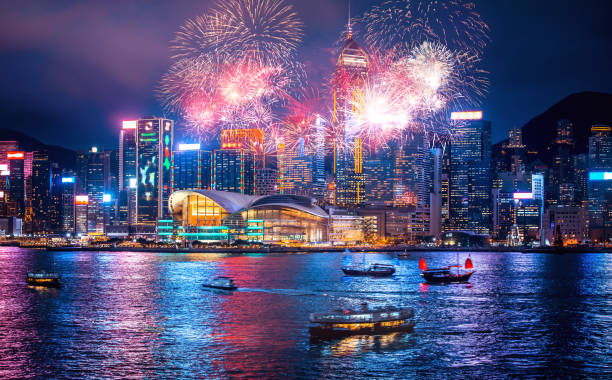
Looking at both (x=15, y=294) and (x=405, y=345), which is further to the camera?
(x=15, y=294)

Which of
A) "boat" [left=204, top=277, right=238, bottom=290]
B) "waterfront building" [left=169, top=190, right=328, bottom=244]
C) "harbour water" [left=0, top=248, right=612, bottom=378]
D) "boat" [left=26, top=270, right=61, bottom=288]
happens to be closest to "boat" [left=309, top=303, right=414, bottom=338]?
"harbour water" [left=0, top=248, right=612, bottom=378]

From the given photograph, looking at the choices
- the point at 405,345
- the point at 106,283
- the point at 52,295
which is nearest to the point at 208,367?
the point at 405,345

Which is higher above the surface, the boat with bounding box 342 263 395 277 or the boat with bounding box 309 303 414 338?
the boat with bounding box 309 303 414 338

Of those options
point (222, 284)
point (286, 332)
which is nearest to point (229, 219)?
point (222, 284)

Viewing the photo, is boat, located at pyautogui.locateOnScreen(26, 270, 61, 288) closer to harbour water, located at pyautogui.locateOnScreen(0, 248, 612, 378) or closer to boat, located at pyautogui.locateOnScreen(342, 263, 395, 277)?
harbour water, located at pyautogui.locateOnScreen(0, 248, 612, 378)

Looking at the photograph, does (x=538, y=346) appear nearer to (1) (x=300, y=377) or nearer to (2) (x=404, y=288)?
(1) (x=300, y=377)

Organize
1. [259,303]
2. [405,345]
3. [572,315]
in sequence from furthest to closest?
1. [259,303]
2. [572,315]
3. [405,345]
